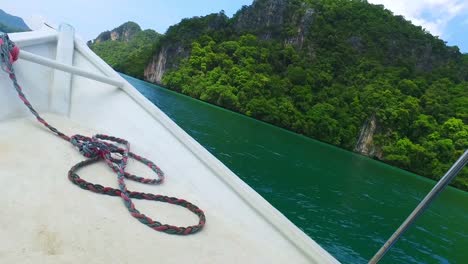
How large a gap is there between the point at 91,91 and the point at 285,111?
4525 centimetres

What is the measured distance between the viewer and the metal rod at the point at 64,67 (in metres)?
2.32

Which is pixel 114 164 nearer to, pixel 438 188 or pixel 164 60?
pixel 438 188

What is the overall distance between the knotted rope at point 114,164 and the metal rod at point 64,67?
75 mm

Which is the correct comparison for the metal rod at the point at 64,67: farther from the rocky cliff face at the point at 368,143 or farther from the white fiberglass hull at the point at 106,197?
the rocky cliff face at the point at 368,143

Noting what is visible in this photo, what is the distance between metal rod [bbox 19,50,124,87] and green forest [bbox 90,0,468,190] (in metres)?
40.5

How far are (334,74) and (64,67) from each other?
65388 mm

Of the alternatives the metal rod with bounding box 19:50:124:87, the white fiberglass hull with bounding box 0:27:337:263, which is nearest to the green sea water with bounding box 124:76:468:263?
the white fiberglass hull with bounding box 0:27:337:263

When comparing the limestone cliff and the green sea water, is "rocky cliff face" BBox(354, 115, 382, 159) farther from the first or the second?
the limestone cliff

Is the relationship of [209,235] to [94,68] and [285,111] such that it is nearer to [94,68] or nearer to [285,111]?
[94,68]

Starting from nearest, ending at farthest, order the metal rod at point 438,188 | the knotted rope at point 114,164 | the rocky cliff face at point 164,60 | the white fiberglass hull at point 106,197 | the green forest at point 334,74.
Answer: the metal rod at point 438,188, the white fiberglass hull at point 106,197, the knotted rope at point 114,164, the green forest at point 334,74, the rocky cliff face at point 164,60

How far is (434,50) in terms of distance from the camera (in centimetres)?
6619

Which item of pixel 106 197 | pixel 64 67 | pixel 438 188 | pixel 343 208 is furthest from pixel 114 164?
pixel 343 208

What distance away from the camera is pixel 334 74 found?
6394cm

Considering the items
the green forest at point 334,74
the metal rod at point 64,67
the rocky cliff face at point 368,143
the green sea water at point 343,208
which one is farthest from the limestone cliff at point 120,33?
the metal rod at point 64,67
